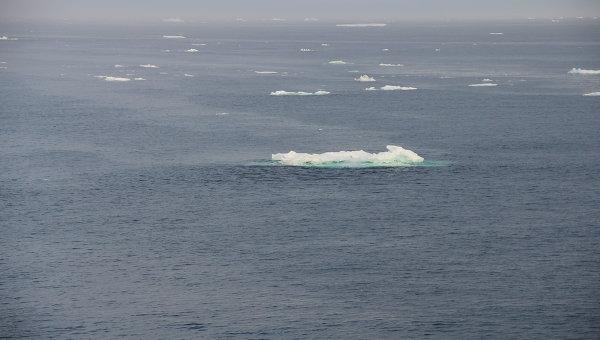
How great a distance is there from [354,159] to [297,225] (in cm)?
2089

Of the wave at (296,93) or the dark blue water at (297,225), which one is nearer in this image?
the dark blue water at (297,225)

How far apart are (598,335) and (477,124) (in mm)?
70099

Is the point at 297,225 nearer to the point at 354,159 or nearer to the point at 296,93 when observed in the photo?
the point at 354,159

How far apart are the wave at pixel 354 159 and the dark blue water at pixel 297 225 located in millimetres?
1477

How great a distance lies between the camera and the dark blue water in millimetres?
53406

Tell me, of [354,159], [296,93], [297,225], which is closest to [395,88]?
[296,93]

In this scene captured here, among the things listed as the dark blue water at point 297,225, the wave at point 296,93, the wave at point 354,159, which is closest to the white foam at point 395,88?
the wave at point 296,93

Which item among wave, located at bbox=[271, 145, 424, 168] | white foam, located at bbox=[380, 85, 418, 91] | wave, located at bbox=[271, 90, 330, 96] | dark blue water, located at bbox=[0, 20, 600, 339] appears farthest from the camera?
white foam, located at bbox=[380, 85, 418, 91]

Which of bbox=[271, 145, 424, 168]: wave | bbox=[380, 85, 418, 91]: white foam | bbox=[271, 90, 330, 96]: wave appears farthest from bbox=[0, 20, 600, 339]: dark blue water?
bbox=[380, 85, 418, 91]: white foam

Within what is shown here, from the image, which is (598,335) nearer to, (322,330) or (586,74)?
(322,330)

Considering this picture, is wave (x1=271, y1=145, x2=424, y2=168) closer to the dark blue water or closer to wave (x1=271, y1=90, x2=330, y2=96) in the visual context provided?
the dark blue water

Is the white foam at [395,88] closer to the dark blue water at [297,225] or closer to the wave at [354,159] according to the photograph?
the dark blue water at [297,225]

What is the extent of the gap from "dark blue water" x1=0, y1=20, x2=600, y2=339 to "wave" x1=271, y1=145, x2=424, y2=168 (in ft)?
4.84

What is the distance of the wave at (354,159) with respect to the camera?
3543 inches
